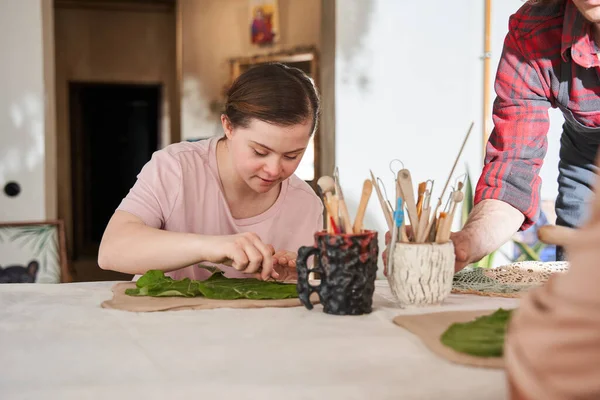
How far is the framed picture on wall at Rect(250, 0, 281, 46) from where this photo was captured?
192 inches

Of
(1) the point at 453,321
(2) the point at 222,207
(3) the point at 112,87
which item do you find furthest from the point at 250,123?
(3) the point at 112,87

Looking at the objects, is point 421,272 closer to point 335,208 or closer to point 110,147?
point 335,208

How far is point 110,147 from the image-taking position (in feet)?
26.1

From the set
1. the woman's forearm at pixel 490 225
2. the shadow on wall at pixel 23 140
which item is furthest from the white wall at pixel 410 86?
the woman's forearm at pixel 490 225

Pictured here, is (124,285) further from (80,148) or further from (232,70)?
(80,148)

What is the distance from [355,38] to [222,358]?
8.43 feet

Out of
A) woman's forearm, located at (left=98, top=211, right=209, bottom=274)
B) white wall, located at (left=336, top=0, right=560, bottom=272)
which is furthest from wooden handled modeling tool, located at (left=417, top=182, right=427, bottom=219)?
white wall, located at (left=336, top=0, right=560, bottom=272)

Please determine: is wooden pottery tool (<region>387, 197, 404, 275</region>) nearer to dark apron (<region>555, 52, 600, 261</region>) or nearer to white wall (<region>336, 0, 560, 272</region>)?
dark apron (<region>555, 52, 600, 261</region>)

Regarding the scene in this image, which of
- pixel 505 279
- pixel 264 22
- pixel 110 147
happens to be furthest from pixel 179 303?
pixel 110 147

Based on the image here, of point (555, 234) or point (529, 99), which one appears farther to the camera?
point (529, 99)

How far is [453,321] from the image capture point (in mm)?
851

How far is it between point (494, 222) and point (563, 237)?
0.67 m

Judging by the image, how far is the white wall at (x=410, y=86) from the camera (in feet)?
10.1

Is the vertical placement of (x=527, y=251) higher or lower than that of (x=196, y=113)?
lower
